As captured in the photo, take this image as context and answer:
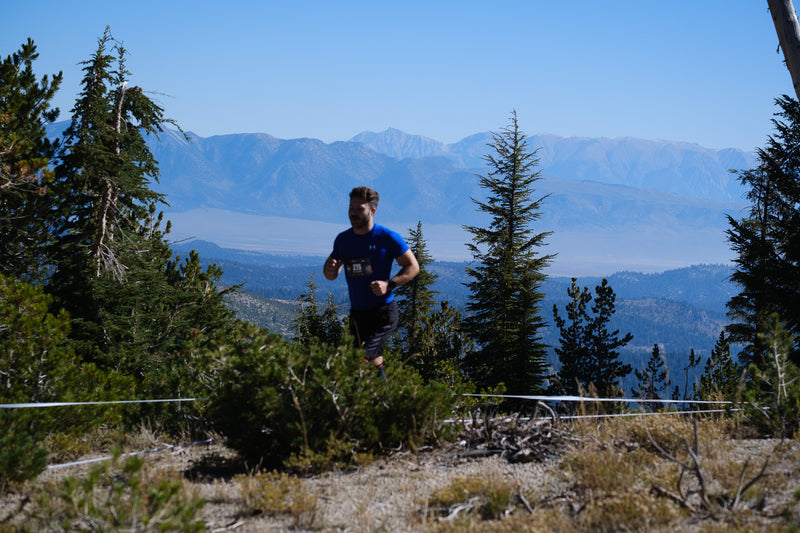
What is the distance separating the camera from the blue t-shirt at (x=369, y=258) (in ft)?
21.0

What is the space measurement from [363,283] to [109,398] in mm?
4186

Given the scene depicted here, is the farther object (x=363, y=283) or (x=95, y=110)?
(x=95, y=110)

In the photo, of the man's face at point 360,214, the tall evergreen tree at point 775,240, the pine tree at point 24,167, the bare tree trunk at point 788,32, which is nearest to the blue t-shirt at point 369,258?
the man's face at point 360,214

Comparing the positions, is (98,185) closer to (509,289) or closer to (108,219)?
(108,219)

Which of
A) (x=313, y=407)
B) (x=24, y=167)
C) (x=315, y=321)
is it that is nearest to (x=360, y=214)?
(x=313, y=407)

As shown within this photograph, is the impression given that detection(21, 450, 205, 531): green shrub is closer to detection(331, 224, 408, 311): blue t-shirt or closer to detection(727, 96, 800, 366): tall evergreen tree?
detection(331, 224, 408, 311): blue t-shirt

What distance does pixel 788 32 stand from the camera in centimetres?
781

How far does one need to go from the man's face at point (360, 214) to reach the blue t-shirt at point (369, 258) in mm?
103

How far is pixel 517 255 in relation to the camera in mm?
33219

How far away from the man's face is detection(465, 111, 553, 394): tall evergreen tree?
22843 millimetres

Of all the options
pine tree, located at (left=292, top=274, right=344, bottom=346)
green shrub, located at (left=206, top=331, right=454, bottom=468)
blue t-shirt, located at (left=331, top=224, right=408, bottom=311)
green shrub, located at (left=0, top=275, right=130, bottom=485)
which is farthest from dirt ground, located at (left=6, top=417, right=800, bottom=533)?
pine tree, located at (left=292, top=274, right=344, bottom=346)

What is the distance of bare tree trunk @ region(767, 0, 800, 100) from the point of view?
25.4 feet

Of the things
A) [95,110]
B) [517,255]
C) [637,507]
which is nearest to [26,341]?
[637,507]

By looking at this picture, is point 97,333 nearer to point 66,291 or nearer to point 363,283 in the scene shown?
point 66,291
